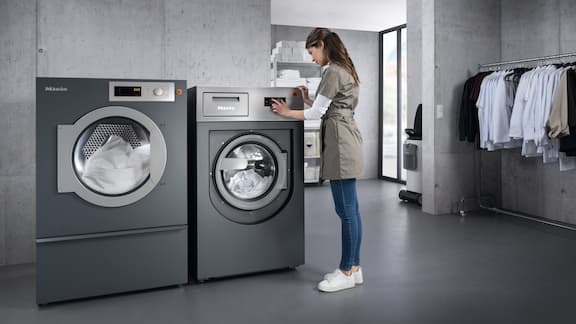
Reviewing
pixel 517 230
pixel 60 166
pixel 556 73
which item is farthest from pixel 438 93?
pixel 60 166

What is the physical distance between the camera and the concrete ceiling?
249 inches

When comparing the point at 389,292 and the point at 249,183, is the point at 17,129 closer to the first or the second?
the point at 249,183

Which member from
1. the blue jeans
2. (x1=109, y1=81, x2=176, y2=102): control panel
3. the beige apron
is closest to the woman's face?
the beige apron

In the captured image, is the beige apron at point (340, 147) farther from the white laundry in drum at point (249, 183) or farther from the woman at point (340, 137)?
the white laundry in drum at point (249, 183)

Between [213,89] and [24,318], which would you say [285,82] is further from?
[24,318]

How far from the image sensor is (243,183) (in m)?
3.08

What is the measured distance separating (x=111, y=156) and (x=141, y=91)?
0.39m

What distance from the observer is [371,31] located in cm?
819

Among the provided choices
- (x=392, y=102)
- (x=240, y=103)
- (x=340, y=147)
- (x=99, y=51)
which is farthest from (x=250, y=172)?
(x=392, y=102)

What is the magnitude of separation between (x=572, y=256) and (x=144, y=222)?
2909 millimetres

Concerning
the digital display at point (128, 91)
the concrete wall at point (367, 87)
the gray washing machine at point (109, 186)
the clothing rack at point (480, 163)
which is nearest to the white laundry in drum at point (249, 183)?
the gray washing machine at point (109, 186)

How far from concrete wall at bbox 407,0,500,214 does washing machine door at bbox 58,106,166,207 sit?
3.14 metres

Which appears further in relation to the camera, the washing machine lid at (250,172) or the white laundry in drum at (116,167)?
the washing machine lid at (250,172)

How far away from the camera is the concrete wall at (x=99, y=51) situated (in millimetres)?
3338
